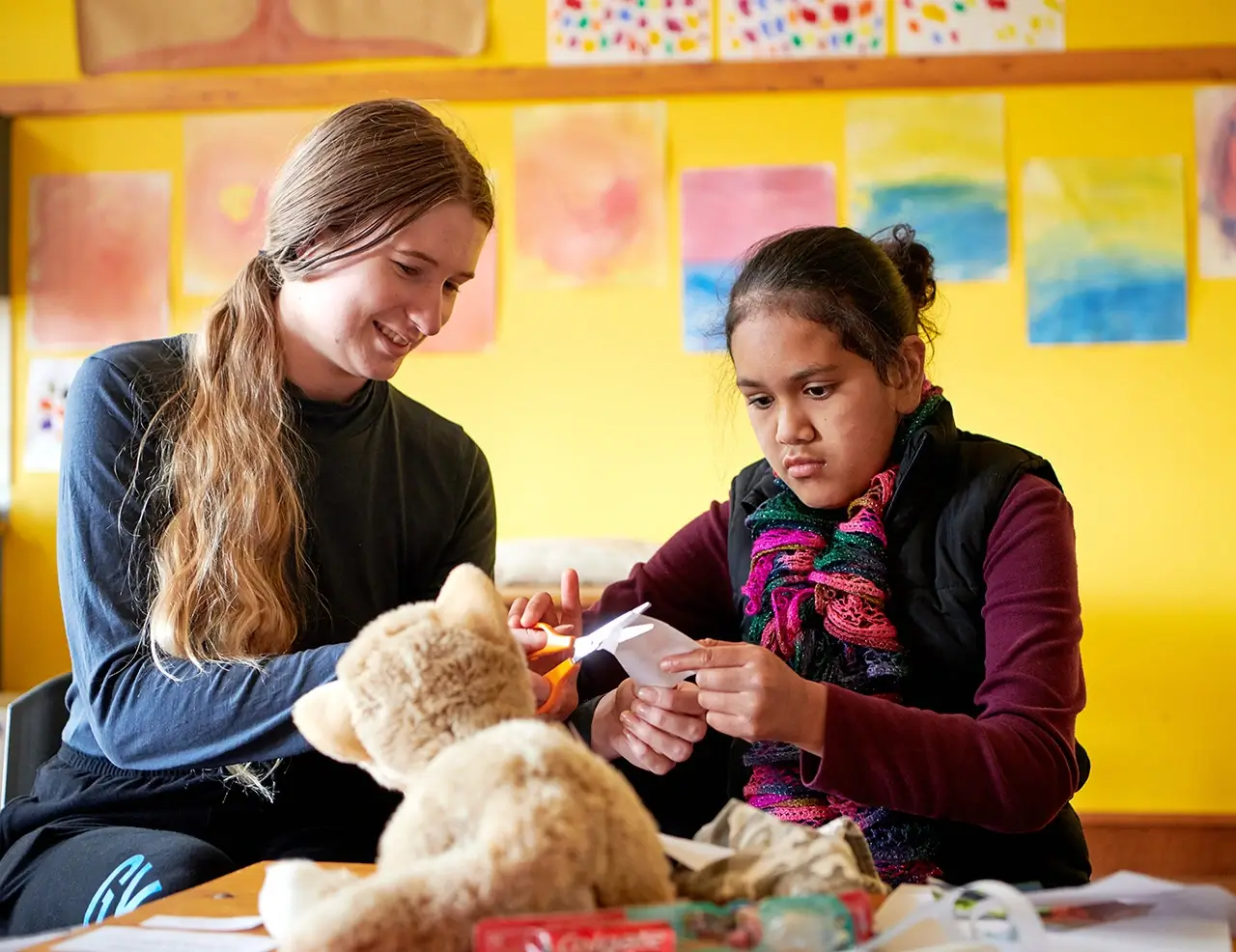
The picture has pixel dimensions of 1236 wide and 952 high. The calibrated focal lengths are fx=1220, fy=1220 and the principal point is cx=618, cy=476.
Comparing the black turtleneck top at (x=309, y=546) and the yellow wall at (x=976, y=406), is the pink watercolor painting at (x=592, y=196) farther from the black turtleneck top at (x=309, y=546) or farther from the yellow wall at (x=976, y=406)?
the black turtleneck top at (x=309, y=546)

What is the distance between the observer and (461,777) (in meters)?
0.58

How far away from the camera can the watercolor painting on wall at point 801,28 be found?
2859 millimetres

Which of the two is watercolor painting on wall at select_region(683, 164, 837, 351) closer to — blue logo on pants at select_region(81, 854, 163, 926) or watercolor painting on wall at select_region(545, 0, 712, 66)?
watercolor painting on wall at select_region(545, 0, 712, 66)

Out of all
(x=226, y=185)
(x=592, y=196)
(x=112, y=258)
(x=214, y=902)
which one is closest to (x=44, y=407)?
(x=112, y=258)

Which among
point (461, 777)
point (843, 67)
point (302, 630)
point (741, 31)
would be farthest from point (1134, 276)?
point (461, 777)

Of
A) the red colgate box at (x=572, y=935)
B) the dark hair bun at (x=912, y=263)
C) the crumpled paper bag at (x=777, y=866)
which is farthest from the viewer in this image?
the dark hair bun at (x=912, y=263)

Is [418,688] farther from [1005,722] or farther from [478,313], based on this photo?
[478,313]

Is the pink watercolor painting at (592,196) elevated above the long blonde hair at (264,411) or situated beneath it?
elevated above

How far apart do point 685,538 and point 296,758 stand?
49cm

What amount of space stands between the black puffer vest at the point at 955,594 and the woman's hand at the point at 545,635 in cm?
31

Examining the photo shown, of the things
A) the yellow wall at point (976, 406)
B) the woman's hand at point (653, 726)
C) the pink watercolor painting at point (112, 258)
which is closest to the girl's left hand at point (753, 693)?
the woman's hand at point (653, 726)

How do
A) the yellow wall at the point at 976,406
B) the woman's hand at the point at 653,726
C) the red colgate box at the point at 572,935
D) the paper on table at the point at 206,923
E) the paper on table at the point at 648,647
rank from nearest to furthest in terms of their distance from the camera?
the red colgate box at the point at 572,935 → the paper on table at the point at 206,923 → the paper on table at the point at 648,647 → the woman's hand at the point at 653,726 → the yellow wall at the point at 976,406

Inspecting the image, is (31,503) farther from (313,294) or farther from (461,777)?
(461,777)

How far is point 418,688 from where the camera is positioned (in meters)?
0.67
